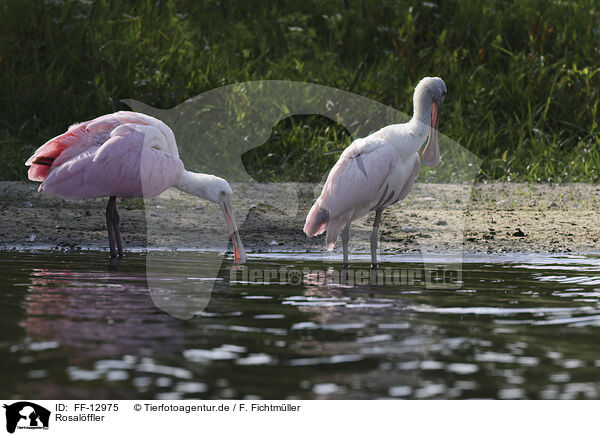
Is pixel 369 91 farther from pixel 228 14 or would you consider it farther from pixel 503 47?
pixel 228 14

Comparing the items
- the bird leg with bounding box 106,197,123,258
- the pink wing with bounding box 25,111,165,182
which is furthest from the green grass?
the pink wing with bounding box 25,111,165,182

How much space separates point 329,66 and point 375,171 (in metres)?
5.58

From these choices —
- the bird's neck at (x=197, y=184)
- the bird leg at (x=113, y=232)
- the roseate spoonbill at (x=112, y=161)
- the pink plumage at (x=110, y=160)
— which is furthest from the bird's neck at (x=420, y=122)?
the bird leg at (x=113, y=232)

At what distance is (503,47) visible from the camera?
42.8ft

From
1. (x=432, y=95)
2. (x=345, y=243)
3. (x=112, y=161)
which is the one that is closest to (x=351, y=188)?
(x=345, y=243)

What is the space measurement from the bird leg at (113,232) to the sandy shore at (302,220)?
0.52 metres

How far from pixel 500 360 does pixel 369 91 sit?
833cm

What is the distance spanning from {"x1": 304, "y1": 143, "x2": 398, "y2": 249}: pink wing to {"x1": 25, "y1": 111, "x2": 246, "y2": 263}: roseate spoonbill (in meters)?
0.71

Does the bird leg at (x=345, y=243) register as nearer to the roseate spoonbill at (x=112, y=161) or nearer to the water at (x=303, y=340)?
the roseate spoonbill at (x=112, y=161)

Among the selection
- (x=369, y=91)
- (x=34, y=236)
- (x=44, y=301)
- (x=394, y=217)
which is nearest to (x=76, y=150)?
(x=34, y=236)

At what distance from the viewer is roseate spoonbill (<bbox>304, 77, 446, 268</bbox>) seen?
23.3 feet

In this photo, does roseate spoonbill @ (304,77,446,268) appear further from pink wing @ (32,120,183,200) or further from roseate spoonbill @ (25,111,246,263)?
pink wing @ (32,120,183,200)

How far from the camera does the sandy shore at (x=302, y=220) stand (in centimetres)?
845

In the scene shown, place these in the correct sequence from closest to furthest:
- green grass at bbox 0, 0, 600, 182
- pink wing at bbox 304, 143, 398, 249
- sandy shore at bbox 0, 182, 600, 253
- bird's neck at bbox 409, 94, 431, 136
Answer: pink wing at bbox 304, 143, 398, 249, bird's neck at bbox 409, 94, 431, 136, sandy shore at bbox 0, 182, 600, 253, green grass at bbox 0, 0, 600, 182
